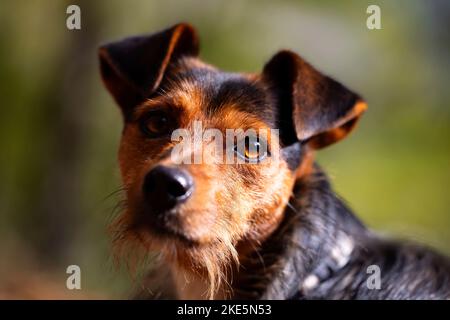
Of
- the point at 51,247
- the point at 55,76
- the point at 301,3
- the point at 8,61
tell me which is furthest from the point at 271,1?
the point at 51,247

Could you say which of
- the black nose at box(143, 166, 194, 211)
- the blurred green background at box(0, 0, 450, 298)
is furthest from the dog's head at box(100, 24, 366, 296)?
the blurred green background at box(0, 0, 450, 298)

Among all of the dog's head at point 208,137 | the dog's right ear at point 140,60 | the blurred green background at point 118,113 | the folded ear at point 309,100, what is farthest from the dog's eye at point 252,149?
the blurred green background at point 118,113

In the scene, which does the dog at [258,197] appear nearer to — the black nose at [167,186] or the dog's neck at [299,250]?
the dog's neck at [299,250]

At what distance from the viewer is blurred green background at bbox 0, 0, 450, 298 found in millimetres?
8680

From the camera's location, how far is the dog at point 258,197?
3.39 m

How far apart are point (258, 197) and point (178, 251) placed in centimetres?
53

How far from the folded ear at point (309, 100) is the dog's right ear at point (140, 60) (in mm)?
581

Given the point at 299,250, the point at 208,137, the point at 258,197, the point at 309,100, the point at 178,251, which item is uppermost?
the point at 309,100

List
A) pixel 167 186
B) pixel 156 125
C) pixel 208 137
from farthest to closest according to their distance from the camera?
pixel 156 125 < pixel 208 137 < pixel 167 186

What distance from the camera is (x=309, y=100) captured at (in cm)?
368

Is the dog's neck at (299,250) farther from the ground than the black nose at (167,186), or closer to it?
closer to it

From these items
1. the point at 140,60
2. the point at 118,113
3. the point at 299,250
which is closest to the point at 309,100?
the point at 299,250

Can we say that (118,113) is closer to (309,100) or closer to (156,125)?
(156,125)

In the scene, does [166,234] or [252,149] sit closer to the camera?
[166,234]
